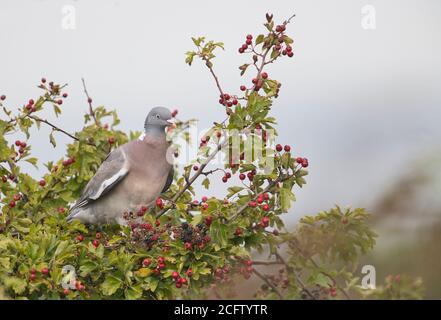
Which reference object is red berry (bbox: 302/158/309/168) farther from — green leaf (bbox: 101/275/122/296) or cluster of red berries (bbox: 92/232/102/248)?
cluster of red berries (bbox: 92/232/102/248)

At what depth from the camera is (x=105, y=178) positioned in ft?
21.2

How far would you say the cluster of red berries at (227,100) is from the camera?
539cm

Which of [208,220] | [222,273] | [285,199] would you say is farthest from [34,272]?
[285,199]

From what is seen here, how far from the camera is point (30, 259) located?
5.08 m

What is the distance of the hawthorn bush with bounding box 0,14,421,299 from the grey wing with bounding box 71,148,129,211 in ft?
1.43

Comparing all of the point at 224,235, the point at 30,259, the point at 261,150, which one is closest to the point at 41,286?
the point at 30,259

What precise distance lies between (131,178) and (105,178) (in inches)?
10.1

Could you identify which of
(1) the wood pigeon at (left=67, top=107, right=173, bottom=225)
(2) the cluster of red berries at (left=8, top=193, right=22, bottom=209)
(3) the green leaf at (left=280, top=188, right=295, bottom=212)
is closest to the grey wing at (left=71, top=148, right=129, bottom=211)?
(1) the wood pigeon at (left=67, top=107, right=173, bottom=225)

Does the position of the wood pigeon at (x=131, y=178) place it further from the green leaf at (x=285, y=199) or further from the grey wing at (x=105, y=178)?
the green leaf at (x=285, y=199)

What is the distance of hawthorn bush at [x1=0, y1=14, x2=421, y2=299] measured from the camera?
5055 millimetres

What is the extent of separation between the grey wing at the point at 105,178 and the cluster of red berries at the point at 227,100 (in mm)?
1467
